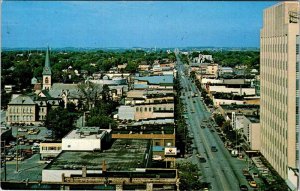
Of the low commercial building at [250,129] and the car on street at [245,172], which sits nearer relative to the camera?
the car on street at [245,172]

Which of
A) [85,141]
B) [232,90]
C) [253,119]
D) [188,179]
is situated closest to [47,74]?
[232,90]

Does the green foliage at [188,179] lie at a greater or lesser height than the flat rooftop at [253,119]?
lesser

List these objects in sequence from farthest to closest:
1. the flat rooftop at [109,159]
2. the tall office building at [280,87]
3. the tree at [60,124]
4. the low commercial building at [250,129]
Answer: the tree at [60,124], the low commercial building at [250,129], the tall office building at [280,87], the flat rooftop at [109,159]

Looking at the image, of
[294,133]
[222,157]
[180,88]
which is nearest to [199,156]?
[222,157]

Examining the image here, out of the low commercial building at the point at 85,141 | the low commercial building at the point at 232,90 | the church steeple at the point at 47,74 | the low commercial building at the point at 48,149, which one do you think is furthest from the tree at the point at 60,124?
the low commercial building at the point at 232,90

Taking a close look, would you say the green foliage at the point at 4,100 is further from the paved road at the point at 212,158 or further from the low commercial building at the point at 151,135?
the low commercial building at the point at 151,135

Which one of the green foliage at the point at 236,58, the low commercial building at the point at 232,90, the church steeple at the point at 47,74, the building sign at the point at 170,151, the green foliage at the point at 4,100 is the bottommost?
the building sign at the point at 170,151

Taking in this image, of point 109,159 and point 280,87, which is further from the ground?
point 280,87

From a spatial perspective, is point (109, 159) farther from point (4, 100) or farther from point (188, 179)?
point (4, 100)
